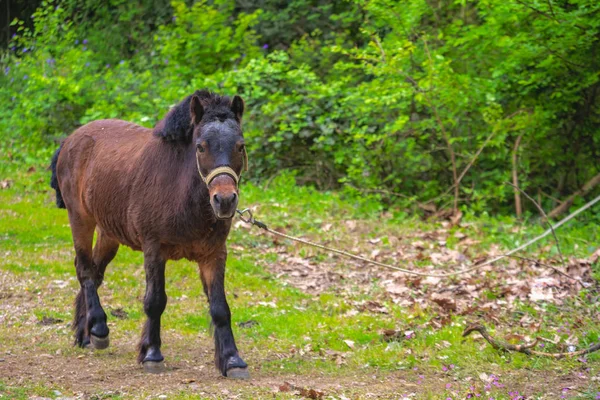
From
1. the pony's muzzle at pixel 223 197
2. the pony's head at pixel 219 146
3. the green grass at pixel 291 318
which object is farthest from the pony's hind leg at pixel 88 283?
the pony's muzzle at pixel 223 197

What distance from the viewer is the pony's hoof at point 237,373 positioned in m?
5.95

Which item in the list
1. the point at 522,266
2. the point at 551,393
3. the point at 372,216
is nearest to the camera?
the point at 551,393

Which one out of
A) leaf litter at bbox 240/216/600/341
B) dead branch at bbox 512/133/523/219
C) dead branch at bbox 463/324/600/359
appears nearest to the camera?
dead branch at bbox 463/324/600/359

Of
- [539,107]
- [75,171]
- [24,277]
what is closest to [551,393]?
[75,171]

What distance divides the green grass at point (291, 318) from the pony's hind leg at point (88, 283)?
18 centimetres

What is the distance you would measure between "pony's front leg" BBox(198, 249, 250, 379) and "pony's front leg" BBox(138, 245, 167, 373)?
1.21 ft

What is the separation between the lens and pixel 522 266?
360 inches

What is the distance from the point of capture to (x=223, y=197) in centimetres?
548

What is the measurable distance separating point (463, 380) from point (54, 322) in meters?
4.08

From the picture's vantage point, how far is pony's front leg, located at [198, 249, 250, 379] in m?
5.98

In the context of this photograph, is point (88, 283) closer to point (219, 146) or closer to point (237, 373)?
point (237, 373)

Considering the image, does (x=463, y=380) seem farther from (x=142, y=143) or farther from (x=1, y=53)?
(x=1, y=53)

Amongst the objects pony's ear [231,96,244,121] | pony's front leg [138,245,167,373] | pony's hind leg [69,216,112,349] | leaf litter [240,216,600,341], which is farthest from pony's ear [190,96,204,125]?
leaf litter [240,216,600,341]

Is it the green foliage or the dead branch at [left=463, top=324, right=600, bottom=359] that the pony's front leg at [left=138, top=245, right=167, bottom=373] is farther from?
the green foliage
